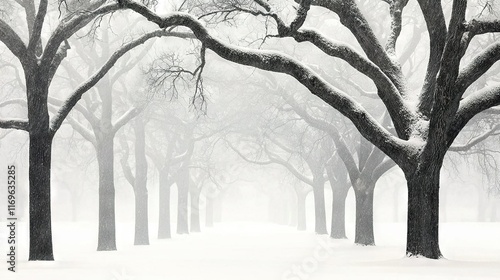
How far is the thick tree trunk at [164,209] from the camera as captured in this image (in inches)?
1345

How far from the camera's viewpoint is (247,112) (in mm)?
30531

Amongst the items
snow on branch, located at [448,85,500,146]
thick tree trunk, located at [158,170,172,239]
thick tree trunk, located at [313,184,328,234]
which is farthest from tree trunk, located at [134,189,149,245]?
snow on branch, located at [448,85,500,146]

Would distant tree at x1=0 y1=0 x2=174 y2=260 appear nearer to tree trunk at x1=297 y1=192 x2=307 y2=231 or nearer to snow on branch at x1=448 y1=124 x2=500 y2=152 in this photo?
snow on branch at x1=448 y1=124 x2=500 y2=152

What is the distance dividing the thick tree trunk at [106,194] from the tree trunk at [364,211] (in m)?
9.30

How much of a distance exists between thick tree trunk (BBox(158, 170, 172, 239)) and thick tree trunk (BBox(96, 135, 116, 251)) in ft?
35.4

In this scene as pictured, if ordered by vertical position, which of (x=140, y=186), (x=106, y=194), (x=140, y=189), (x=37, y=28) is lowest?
(x=106, y=194)

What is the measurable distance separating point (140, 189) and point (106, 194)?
531cm

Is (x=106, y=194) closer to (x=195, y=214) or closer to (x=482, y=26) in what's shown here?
(x=482, y=26)

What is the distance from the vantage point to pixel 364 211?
80.3 feet

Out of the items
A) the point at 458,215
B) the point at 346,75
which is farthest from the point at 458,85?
the point at 458,215

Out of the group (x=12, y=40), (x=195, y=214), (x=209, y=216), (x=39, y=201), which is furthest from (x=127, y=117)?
(x=209, y=216)

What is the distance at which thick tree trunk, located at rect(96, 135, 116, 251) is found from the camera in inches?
902

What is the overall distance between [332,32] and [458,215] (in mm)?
60354

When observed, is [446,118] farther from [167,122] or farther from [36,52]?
[167,122]
